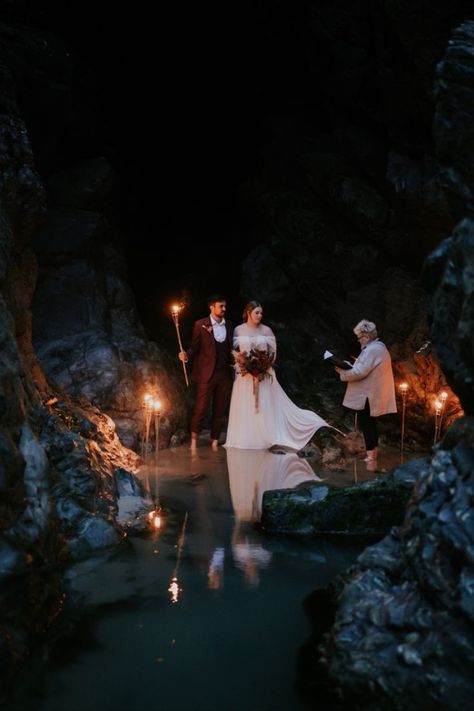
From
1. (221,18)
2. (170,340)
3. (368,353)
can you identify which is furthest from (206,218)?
(368,353)

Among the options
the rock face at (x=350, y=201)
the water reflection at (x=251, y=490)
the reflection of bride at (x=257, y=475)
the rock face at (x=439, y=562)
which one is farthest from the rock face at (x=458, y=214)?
the rock face at (x=350, y=201)

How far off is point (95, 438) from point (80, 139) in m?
7.17

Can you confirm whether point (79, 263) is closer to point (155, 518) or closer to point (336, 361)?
point (336, 361)

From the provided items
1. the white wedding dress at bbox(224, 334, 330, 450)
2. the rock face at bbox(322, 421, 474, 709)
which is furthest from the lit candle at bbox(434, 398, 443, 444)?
the rock face at bbox(322, 421, 474, 709)

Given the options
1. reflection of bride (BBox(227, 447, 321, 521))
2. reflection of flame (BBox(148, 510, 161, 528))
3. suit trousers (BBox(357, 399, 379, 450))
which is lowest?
reflection of bride (BBox(227, 447, 321, 521))

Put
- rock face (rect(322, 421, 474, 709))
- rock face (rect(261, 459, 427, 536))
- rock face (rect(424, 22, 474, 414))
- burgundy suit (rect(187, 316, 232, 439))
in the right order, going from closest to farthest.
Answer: rock face (rect(322, 421, 474, 709)) → rock face (rect(424, 22, 474, 414)) → rock face (rect(261, 459, 427, 536)) → burgundy suit (rect(187, 316, 232, 439))

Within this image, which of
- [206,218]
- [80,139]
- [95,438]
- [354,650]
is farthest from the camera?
[206,218]

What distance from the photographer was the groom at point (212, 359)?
11.8m

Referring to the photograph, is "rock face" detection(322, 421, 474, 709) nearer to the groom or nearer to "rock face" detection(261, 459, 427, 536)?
"rock face" detection(261, 459, 427, 536)

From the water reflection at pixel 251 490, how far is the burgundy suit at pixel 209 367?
1.02 metres

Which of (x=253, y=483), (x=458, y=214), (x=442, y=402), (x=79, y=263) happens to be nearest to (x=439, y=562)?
(x=458, y=214)

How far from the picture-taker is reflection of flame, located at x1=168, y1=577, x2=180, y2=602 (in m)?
4.98

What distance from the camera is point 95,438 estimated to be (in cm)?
852

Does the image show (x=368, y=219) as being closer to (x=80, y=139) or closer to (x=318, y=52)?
(x=318, y=52)
